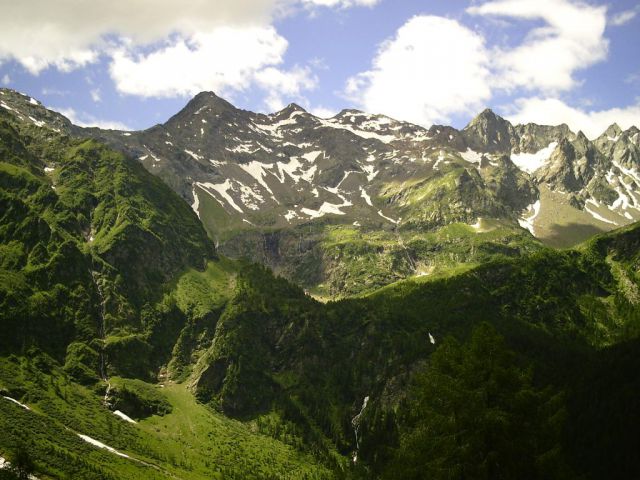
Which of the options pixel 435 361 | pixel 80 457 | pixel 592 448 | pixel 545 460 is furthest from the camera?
pixel 80 457

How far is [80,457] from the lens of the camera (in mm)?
189875

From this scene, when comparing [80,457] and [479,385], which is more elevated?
[479,385]

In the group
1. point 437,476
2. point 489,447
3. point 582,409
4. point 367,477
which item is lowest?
point 367,477

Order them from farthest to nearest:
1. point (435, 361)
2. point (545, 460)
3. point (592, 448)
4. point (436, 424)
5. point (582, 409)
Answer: point (582, 409) → point (592, 448) → point (435, 361) → point (436, 424) → point (545, 460)

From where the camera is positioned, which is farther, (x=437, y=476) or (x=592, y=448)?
(x=592, y=448)

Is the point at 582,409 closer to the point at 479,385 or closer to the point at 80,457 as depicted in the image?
the point at 479,385

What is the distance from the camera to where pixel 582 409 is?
158750mm

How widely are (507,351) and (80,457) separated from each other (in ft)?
587

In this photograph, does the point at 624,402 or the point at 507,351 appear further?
the point at 624,402

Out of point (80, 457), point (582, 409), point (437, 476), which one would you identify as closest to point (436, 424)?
point (437, 476)

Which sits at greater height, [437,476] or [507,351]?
[507,351]

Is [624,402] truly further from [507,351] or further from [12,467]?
[12,467]

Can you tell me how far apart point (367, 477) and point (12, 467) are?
327 ft

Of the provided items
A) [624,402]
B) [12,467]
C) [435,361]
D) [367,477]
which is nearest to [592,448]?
[624,402]
